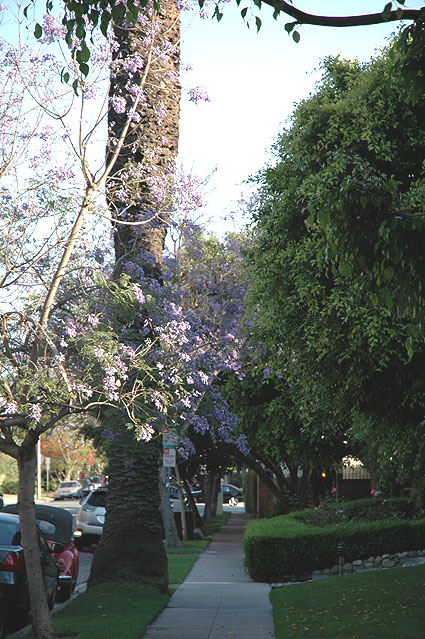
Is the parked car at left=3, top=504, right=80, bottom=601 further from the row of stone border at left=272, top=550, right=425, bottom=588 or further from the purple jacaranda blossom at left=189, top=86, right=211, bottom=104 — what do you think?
the purple jacaranda blossom at left=189, top=86, right=211, bottom=104

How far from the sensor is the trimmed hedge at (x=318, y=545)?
18.9 m

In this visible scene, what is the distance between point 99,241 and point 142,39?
3.35 meters

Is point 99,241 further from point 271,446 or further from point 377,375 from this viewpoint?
point 271,446

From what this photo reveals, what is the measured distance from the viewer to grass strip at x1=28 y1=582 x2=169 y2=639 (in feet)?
34.1

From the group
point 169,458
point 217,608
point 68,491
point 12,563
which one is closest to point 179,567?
point 169,458

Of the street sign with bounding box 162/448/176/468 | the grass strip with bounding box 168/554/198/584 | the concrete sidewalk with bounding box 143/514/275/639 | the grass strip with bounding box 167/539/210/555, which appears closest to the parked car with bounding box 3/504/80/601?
the concrete sidewalk with bounding box 143/514/275/639

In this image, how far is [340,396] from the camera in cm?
1327

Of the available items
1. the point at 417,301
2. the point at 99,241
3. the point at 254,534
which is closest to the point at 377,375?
the point at 99,241

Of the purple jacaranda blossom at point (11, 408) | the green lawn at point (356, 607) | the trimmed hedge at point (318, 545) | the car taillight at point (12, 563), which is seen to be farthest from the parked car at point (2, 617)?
the trimmed hedge at point (318, 545)

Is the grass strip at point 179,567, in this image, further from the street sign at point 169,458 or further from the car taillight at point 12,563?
the car taillight at point 12,563

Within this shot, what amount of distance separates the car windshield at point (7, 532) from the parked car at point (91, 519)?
13.8 m

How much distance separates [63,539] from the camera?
16875 millimetres

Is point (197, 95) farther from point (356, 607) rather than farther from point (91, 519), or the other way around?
point (91, 519)

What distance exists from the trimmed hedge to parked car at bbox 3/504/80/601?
14.6 feet
